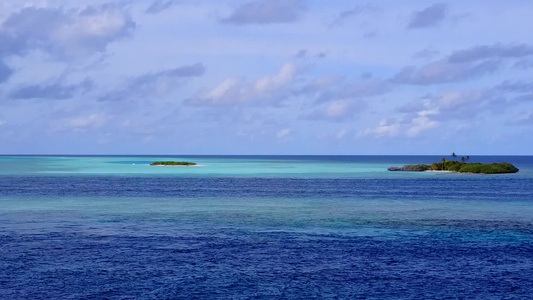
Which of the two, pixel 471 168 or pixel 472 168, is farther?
pixel 471 168

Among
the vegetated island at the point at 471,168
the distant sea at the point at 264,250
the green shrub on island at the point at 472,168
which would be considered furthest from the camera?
the vegetated island at the point at 471,168

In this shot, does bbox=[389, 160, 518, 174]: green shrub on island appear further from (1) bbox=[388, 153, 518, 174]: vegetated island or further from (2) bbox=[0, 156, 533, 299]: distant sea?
(2) bbox=[0, 156, 533, 299]: distant sea

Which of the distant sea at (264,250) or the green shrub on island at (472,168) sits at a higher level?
the green shrub on island at (472,168)

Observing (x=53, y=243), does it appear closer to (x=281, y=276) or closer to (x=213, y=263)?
(x=213, y=263)

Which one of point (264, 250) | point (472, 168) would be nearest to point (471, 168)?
point (472, 168)

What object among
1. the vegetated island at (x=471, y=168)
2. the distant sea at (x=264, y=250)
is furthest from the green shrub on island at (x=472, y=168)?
the distant sea at (x=264, y=250)

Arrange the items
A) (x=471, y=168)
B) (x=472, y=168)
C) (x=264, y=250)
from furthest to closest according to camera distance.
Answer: (x=471, y=168), (x=472, y=168), (x=264, y=250)

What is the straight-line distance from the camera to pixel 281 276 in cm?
3659

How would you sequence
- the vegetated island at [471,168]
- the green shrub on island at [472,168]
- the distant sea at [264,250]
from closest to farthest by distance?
the distant sea at [264,250], the green shrub on island at [472,168], the vegetated island at [471,168]

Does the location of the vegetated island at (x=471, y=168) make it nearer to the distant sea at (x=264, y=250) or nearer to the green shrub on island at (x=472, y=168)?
the green shrub on island at (x=472, y=168)

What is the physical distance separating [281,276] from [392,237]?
16855mm

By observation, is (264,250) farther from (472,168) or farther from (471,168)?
(471,168)

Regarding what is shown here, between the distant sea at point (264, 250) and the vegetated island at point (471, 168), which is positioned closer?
the distant sea at point (264, 250)

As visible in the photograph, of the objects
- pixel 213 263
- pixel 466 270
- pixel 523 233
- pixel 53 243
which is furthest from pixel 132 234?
pixel 523 233
